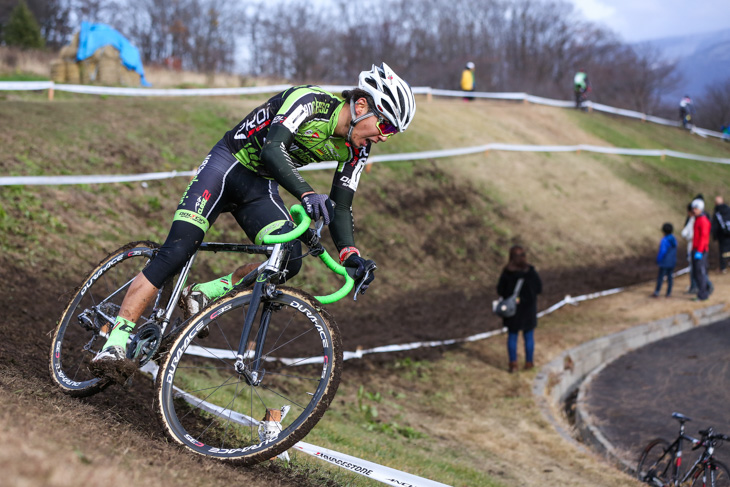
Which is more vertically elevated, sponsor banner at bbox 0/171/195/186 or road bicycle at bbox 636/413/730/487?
sponsor banner at bbox 0/171/195/186

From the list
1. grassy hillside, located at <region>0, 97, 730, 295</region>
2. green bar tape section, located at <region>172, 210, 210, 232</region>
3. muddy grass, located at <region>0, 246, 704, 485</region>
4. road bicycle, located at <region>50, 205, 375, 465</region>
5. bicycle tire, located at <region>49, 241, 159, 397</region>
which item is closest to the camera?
muddy grass, located at <region>0, 246, 704, 485</region>

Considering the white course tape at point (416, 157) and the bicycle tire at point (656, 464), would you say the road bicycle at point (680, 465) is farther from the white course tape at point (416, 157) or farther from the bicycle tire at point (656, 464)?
the white course tape at point (416, 157)

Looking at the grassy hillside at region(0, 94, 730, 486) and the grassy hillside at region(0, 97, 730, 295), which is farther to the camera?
the grassy hillside at region(0, 97, 730, 295)

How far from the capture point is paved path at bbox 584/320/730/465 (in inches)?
378

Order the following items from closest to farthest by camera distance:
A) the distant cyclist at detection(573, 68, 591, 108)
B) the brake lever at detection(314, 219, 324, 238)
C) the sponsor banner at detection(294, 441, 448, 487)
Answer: the brake lever at detection(314, 219, 324, 238)
the sponsor banner at detection(294, 441, 448, 487)
the distant cyclist at detection(573, 68, 591, 108)

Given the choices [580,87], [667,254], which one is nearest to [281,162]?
[667,254]

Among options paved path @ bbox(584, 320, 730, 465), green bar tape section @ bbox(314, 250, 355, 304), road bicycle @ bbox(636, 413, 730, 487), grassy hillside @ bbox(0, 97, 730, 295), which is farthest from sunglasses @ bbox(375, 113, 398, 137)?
grassy hillside @ bbox(0, 97, 730, 295)

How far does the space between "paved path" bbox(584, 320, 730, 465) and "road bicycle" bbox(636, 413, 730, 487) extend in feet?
1.76

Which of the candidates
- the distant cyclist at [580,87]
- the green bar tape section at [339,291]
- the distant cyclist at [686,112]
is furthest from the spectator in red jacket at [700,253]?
the distant cyclist at [686,112]

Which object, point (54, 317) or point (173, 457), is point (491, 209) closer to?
point (54, 317)

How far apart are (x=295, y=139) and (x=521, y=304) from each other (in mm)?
8192

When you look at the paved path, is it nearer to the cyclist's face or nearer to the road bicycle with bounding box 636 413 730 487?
the road bicycle with bounding box 636 413 730 487

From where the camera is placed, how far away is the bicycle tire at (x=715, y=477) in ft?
24.3

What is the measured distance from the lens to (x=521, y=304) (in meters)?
12.0
